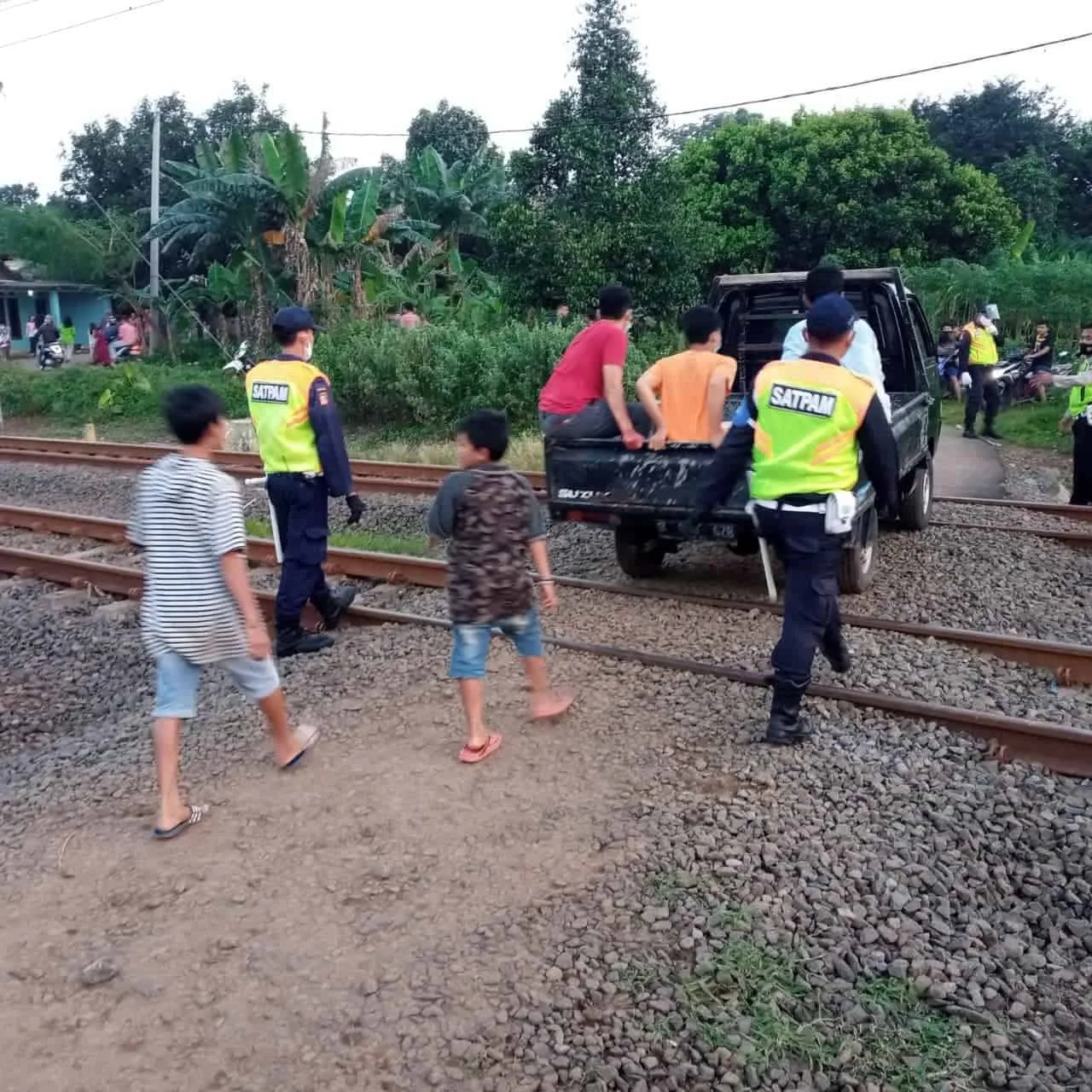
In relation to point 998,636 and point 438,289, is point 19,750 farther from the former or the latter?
point 438,289

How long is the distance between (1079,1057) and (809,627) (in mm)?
Result: 1943

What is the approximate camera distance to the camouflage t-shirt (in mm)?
4516

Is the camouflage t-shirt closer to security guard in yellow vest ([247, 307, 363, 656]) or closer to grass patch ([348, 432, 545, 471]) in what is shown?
security guard in yellow vest ([247, 307, 363, 656])

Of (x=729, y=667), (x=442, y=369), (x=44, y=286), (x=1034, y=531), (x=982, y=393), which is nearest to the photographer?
(x=729, y=667)

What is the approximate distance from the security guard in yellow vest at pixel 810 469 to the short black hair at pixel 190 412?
2.20 meters

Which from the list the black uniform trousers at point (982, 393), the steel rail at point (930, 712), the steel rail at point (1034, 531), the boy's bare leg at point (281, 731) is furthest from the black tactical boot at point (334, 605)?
the black uniform trousers at point (982, 393)

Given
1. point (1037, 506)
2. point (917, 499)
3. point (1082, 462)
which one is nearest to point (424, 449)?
point (917, 499)

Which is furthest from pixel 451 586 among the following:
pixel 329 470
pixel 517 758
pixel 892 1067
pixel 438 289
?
pixel 438 289

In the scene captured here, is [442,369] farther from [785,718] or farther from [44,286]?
[44,286]

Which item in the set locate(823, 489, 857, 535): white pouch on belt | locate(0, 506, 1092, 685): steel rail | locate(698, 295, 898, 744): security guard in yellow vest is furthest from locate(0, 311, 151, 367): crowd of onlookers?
locate(823, 489, 857, 535): white pouch on belt

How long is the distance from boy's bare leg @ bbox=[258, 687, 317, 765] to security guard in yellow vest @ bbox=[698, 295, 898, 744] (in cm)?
202

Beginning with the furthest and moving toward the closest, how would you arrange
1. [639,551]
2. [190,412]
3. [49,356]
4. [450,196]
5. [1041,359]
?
[49,356]
[450,196]
[1041,359]
[639,551]
[190,412]

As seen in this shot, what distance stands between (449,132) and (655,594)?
33.2m

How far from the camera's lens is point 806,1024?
10.1ft
